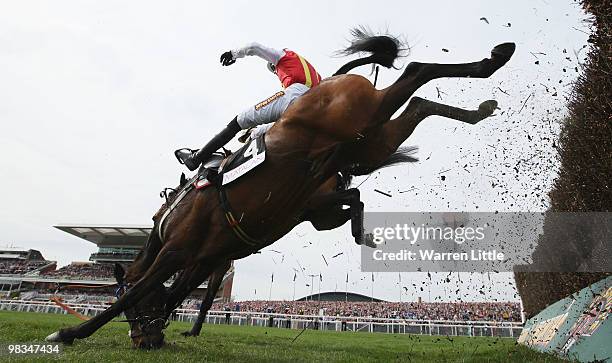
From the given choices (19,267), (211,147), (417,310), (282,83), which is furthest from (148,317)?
(19,267)

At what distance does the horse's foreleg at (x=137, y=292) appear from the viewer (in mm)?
5039

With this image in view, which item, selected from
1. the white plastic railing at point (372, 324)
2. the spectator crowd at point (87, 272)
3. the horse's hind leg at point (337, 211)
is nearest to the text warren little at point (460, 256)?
the horse's hind leg at point (337, 211)

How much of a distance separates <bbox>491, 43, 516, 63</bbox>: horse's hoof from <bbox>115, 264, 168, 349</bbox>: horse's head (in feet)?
15.6

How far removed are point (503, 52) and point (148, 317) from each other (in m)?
5.22

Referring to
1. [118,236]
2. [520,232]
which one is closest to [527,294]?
[520,232]

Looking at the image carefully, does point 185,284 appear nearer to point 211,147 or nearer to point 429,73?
point 211,147

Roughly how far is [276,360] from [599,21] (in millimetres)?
5759

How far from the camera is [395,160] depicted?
5035mm

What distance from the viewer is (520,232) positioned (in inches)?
348

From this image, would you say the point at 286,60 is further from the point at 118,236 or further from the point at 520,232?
the point at 118,236

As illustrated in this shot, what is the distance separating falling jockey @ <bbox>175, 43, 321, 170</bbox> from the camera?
469 centimetres

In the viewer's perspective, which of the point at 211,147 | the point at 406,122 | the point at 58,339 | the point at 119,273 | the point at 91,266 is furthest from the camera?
the point at 91,266

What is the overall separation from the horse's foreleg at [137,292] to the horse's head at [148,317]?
0.61 metres

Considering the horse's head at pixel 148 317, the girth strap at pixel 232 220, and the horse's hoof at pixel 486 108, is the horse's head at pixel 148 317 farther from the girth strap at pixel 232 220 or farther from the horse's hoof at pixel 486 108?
the horse's hoof at pixel 486 108
